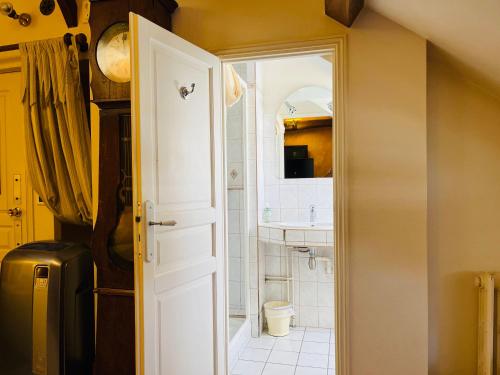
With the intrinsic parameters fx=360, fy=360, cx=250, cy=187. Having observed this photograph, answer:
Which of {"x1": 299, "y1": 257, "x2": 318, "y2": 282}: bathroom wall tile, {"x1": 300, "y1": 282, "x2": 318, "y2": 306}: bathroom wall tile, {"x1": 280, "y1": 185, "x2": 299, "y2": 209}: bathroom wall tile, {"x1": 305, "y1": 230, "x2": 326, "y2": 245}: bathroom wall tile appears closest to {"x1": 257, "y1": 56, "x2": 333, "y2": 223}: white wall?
{"x1": 280, "y1": 185, "x2": 299, "y2": 209}: bathroom wall tile

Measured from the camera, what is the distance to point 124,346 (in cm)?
174

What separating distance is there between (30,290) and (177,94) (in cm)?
126

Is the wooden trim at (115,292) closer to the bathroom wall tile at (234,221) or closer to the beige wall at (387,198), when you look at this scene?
the beige wall at (387,198)

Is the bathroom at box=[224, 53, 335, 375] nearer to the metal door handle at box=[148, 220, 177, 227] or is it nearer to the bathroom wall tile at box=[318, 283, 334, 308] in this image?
the bathroom wall tile at box=[318, 283, 334, 308]

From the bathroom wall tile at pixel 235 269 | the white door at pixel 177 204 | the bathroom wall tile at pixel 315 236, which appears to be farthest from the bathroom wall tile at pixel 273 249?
the white door at pixel 177 204

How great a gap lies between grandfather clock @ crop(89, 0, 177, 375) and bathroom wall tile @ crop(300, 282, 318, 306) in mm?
1774

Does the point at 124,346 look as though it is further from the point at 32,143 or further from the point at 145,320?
the point at 32,143

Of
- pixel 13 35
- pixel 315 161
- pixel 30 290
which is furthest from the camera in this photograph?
pixel 315 161

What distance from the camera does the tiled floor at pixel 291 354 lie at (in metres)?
2.42

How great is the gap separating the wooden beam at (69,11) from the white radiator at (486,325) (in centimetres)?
267

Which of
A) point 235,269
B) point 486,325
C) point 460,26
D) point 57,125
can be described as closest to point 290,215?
point 235,269

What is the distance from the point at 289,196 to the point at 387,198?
4.83 ft

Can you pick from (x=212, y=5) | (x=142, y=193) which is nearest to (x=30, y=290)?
(x=142, y=193)

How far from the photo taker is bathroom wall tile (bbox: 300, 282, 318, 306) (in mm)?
3148
